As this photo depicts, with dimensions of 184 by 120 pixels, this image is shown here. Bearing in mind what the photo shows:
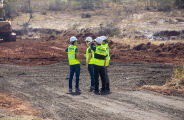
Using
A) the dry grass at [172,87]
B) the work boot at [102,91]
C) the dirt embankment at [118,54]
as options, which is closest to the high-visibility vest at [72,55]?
the work boot at [102,91]

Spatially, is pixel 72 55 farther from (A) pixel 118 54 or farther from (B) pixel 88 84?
(A) pixel 118 54

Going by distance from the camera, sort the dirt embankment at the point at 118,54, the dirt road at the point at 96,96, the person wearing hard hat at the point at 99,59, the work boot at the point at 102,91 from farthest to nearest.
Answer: the dirt embankment at the point at 118,54 → the work boot at the point at 102,91 → the person wearing hard hat at the point at 99,59 → the dirt road at the point at 96,96

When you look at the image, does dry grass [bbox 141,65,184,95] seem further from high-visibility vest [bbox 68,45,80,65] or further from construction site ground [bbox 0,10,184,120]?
high-visibility vest [bbox 68,45,80,65]

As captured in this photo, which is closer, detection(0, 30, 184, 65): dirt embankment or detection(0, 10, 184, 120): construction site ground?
detection(0, 10, 184, 120): construction site ground

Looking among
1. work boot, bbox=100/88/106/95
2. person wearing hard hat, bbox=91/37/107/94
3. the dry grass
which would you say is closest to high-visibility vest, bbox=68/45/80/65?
person wearing hard hat, bbox=91/37/107/94

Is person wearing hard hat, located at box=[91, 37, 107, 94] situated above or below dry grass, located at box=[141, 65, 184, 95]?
above

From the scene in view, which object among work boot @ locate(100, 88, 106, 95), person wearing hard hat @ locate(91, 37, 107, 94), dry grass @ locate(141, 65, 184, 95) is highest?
person wearing hard hat @ locate(91, 37, 107, 94)

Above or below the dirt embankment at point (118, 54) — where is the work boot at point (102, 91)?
below

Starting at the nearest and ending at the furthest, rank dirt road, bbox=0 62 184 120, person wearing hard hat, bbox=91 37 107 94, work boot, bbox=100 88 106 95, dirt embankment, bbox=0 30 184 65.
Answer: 1. dirt road, bbox=0 62 184 120
2. person wearing hard hat, bbox=91 37 107 94
3. work boot, bbox=100 88 106 95
4. dirt embankment, bbox=0 30 184 65

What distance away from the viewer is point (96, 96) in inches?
440

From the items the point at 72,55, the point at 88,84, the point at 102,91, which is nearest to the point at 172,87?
the point at 102,91

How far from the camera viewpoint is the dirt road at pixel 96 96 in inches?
356

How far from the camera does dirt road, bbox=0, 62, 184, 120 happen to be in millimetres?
9030

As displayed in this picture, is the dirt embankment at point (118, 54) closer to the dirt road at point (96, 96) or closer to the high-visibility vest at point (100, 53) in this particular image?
the dirt road at point (96, 96)
